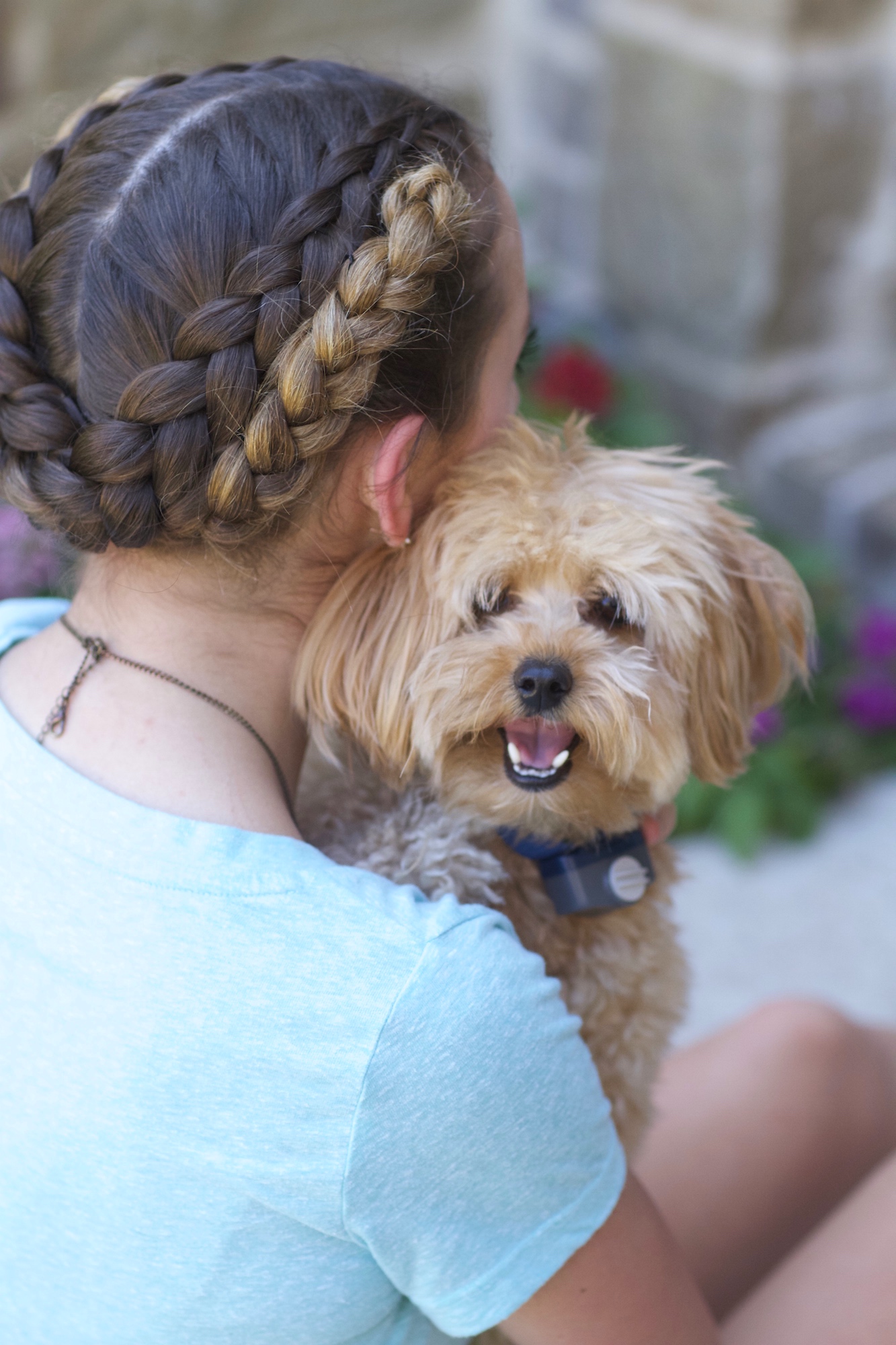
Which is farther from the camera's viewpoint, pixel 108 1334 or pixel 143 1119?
pixel 108 1334

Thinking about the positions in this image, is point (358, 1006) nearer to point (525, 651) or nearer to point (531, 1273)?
point (531, 1273)

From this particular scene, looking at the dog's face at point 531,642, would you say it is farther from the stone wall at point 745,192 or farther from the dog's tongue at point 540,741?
the stone wall at point 745,192

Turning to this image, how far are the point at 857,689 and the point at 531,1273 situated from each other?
255cm

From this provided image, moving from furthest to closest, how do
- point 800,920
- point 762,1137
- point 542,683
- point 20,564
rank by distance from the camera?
point 800,920 < point 20,564 < point 762,1137 < point 542,683

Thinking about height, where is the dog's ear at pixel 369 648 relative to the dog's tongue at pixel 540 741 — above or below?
above

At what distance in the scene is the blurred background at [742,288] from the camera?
315 cm

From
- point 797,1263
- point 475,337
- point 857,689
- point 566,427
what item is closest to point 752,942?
point 857,689

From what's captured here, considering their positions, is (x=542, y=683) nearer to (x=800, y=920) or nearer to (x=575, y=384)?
(x=800, y=920)

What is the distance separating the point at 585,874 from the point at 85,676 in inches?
22.8

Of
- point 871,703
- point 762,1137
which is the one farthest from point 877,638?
point 762,1137

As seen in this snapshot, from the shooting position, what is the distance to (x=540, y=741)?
4.58 feet

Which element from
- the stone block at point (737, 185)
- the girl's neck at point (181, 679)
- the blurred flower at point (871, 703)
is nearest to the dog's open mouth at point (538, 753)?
the girl's neck at point (181, 679)

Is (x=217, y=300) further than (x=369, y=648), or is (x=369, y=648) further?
(x=369, y=648)

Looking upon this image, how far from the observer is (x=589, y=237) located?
168 inches
